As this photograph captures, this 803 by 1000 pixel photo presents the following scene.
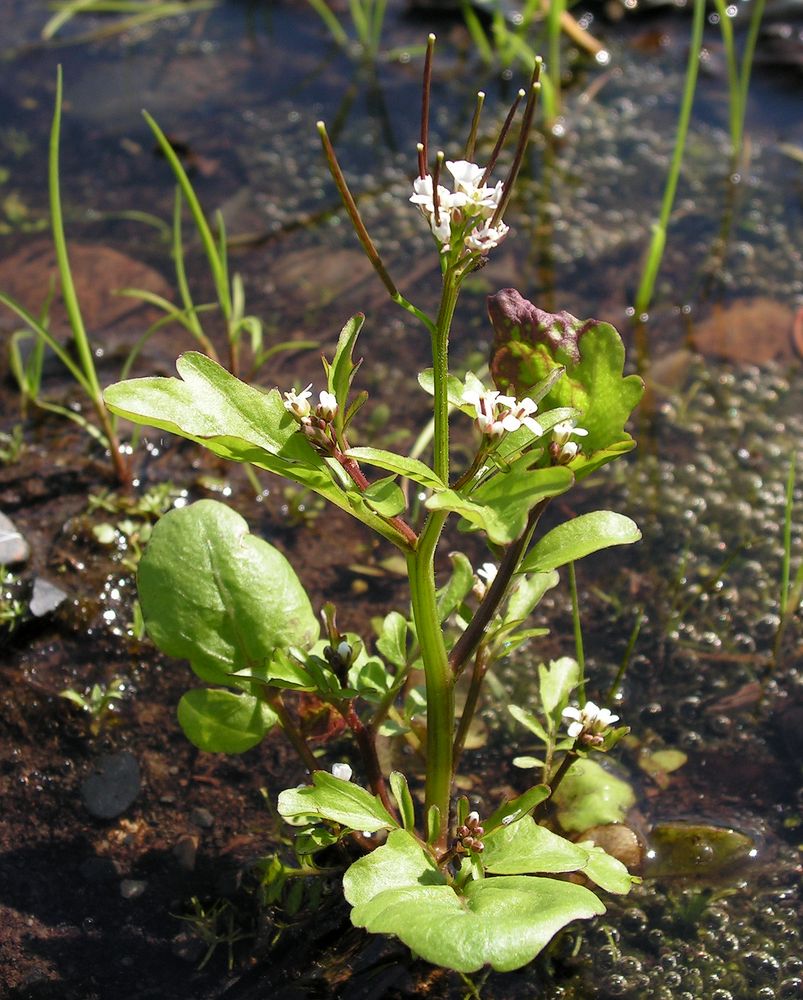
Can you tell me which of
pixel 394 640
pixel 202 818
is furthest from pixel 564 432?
pixel 202 818

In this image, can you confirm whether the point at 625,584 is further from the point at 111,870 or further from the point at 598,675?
the point at 111,870

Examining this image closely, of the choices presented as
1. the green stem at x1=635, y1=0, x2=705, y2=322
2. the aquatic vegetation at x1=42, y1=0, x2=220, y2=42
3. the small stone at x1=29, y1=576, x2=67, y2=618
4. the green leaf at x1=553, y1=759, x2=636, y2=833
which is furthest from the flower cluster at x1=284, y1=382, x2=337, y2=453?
the aquatic vegetation at x1=42, y1=0, x2=220, y2=42

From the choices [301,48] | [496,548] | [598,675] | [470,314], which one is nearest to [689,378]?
[470,314]

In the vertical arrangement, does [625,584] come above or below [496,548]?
below

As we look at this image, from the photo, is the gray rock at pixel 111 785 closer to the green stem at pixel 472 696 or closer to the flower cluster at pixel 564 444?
the green stem at pixel 472 696

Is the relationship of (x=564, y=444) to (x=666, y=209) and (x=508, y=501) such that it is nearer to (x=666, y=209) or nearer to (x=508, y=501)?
(x=508, y=501)
